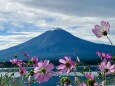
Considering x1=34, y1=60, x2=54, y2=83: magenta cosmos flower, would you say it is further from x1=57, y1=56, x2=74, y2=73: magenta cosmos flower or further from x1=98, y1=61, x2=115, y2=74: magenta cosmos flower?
x1=98, y1=61, x2=115, y2=74: magenta cosmos flower

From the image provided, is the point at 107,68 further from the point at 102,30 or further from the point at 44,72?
the point at 44,72

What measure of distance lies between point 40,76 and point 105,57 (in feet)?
3.29

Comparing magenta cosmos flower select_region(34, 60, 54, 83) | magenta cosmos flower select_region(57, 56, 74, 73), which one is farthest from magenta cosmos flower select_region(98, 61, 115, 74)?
magenta cosmos flower select_region(34, 60, 54, 83)

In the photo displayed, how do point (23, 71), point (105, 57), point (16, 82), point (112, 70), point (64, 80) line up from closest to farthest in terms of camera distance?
point (112, 70) < point (64, 80) < point (105, 57) < point (23, 71) < point (16, 82)

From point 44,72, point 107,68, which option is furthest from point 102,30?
point 44,72

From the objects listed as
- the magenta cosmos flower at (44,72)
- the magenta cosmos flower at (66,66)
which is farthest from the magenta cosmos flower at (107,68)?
the magenta cosmos flower at (44,72)

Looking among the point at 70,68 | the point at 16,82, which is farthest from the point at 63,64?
the point at 16,82

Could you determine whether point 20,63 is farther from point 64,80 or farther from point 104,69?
point 104,69

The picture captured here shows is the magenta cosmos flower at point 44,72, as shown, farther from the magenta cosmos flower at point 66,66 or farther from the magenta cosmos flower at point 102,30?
the magenta cosmos flower at point 102,30

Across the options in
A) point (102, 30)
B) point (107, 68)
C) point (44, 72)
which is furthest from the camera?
point (102, 30)

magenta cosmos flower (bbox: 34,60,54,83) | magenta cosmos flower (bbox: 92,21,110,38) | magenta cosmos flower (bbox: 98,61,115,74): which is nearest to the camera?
magenta cosmos flower (bbox: 34,60,54,83)

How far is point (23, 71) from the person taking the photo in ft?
14.7

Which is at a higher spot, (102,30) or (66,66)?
(102,30)

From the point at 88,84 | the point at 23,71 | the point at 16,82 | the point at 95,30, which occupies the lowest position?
the point at 16,82
